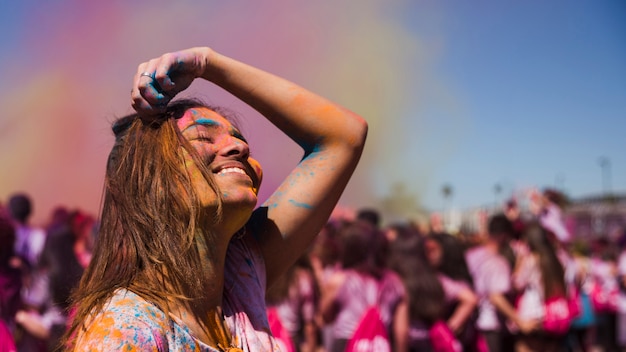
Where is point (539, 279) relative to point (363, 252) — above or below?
below

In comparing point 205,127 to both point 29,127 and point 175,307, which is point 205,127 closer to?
point 175,307

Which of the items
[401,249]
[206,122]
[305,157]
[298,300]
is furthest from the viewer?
[298,300]

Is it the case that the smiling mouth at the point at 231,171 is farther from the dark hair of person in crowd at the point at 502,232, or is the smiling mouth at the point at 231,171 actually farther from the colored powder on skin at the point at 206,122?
the dark hair of person in crowd at the point at 502,232

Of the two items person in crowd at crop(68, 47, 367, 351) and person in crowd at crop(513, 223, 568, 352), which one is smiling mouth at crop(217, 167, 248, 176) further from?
person in crowd at crop(513, 223, 568, 352)

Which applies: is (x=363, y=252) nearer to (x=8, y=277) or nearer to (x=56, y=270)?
(x=56, y=270)

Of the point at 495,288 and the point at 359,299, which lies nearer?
the point at 359,299

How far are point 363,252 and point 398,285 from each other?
14.3 inches

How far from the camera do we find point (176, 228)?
1320 mm

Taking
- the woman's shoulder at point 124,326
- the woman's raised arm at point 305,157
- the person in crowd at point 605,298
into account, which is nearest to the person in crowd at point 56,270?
the woman's raised arm at point 305,157

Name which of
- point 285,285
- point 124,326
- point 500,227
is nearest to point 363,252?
point 285,285

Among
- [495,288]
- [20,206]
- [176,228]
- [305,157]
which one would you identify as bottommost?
[20,206]

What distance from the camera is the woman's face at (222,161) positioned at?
1.33m

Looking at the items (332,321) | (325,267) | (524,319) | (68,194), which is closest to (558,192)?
(524,319)

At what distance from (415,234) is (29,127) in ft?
10.2
